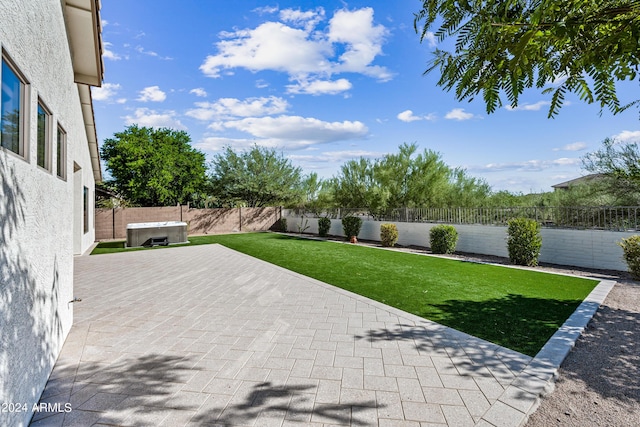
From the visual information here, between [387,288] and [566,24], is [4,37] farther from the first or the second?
[387,288]

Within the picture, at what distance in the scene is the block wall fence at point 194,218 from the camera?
1775 centimetres

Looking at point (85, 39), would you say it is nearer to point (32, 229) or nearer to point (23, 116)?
point (23, 116)

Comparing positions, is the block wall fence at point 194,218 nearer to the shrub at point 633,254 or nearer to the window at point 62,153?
the window at point 62,153

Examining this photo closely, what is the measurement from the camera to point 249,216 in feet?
77.6

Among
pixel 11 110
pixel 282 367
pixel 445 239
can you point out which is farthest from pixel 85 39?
pixel 445 239

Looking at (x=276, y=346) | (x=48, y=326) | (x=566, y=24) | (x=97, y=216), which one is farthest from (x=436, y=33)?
(x=97, y=216)

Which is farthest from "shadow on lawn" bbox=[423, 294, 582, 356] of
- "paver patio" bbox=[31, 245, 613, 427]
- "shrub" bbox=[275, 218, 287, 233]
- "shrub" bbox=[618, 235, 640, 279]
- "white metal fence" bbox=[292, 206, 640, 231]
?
"shrub" bbox=[275, 218, 287, 233]

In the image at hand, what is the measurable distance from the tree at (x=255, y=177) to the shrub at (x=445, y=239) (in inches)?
549

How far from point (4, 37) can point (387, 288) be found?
637 cm

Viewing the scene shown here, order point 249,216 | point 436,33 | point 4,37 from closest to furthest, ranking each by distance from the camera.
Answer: point 436,33 → point 4,37 → point 249,216

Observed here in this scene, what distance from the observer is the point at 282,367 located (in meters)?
3.28

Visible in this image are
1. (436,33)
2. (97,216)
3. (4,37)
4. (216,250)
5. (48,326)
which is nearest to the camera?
(436,33)

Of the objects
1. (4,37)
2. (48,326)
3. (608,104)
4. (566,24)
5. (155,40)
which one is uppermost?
(155,40)

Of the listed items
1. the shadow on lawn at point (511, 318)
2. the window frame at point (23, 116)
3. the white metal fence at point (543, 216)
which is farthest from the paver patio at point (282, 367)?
the white metal fence at point (543, 216)
